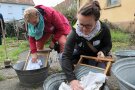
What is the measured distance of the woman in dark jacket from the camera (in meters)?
2.59

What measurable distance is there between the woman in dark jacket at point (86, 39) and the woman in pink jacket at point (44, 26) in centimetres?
90

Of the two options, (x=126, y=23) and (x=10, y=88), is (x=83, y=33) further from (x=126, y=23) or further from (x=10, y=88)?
(x=126, y=23)

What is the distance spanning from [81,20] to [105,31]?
60 centimetres

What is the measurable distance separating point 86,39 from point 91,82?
0.65 meters

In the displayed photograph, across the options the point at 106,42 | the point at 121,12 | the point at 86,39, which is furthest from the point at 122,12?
the point at 86,39

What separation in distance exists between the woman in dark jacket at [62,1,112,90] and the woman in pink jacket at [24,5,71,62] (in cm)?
90

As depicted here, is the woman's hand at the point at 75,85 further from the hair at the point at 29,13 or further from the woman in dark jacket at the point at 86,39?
the hair at the point at 29,13

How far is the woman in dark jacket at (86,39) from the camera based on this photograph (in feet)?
8.51

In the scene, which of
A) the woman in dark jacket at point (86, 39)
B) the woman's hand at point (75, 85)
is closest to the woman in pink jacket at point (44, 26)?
the woman in dark jacket at point (86, 39)

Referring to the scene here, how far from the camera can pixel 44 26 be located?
13.3ft

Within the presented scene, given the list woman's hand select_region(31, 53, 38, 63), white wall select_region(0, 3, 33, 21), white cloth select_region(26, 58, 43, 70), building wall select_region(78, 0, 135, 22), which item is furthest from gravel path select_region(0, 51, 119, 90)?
white wall select_region(0, 3, 33, 21)

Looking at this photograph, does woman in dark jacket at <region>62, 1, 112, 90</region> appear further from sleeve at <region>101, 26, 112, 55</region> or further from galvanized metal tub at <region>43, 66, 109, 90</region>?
galvanized metal tub at <region>43, 66, 109, 90</region>

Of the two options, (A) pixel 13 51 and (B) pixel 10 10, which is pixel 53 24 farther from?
(B) pixel 10 10

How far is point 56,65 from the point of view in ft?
17.1
